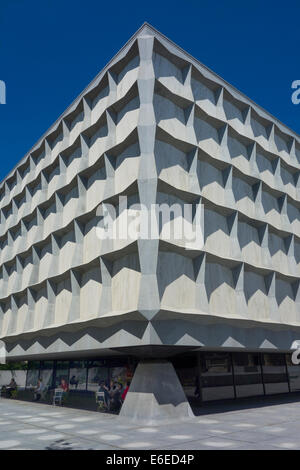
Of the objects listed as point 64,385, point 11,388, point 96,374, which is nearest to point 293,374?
point 96,374

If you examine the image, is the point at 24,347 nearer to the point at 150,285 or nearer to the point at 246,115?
the point at 150,285

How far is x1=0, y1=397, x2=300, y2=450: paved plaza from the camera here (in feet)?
42.5

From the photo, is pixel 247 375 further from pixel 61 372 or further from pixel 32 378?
pixel 32 378

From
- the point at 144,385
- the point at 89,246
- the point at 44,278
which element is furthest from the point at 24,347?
the point at 144,385

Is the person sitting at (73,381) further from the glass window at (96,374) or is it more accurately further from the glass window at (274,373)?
the glass window at (274,373)

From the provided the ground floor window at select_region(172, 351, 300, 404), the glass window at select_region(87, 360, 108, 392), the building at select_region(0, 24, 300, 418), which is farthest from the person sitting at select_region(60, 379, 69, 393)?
the ground floor window at select_region(172, 351, 300, 404)

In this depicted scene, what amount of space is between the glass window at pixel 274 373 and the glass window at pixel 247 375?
32.0 inches

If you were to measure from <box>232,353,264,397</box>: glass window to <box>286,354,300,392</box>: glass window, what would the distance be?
446 cm

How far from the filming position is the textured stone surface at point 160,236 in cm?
2079

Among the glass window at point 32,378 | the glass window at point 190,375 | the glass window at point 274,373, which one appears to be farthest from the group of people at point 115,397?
the glass window at point 32,378

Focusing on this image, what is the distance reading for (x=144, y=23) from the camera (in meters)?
23.9

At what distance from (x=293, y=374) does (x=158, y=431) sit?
2086 centimetres

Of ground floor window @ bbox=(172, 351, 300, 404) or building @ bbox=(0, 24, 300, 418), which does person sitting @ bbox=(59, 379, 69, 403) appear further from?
ground floor window @ bbox=(172, 351, 300, 404)
